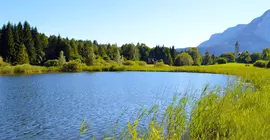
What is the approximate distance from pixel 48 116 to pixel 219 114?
11.7 metres

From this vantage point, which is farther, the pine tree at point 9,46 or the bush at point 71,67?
the bush at point 71,67

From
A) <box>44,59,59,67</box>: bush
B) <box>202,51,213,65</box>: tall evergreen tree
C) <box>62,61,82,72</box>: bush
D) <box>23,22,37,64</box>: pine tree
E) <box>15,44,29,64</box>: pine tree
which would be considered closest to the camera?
<box>15,44,29,64</box>: pine tree

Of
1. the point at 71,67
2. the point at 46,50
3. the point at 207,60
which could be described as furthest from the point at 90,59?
the point at 207,60

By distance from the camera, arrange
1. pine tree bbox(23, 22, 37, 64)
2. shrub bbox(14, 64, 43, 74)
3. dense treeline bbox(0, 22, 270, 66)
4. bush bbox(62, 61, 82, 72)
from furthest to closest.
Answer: pine tree bbox(23, 22, 37, 64) → bush bbox(62, 61, 82, 72) → dense treeline bbox(0, 22, 270, 66) → shrub bbox(14, 64, 43, 74)

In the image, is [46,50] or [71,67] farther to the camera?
[46,50]

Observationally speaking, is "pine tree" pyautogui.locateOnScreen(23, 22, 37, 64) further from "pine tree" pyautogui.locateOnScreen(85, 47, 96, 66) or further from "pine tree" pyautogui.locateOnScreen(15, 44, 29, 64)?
"pine tree" pyautogui.locateOnScreen(85, 47, 96, 66)

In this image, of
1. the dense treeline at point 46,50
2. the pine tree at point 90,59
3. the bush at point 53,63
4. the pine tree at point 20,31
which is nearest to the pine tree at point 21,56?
the dense treeline at point 46,50

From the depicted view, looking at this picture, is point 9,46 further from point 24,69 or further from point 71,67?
point 71,67

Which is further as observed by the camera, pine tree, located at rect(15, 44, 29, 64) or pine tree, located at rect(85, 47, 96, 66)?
pine tree, located at rect(85, 47, 96, 66)

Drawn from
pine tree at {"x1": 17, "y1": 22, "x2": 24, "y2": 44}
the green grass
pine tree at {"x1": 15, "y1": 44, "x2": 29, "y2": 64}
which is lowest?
the green grass

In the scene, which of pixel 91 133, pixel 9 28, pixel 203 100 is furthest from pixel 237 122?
pixel 9 28

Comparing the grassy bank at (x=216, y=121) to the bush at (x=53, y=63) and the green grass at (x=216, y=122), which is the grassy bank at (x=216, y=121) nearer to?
the green grass at (x=216, y=122)

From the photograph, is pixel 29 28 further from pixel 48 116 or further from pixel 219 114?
pixel 219 114

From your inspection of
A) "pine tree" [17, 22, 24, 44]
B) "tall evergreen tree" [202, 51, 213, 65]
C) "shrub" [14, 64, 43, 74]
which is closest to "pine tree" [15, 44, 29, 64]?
"pine tree" [17, 22, 24, 44]
